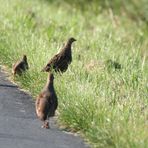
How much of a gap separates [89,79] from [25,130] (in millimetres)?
1955

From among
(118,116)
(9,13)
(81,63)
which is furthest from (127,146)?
(9,13)

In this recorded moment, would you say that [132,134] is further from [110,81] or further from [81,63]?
[81,63]

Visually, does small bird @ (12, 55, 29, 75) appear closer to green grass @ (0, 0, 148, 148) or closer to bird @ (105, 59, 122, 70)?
green grass @ (0, 0, 148, 148)

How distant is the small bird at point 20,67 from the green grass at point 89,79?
89mm

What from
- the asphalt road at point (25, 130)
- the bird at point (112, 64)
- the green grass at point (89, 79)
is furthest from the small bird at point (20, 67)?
the bird at point (112, 64)

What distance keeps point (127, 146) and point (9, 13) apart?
919cm

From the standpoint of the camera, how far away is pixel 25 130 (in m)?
8.96

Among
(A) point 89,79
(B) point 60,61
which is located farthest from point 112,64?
(A) point 89,79

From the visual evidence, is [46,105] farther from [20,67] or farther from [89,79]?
[20,67]

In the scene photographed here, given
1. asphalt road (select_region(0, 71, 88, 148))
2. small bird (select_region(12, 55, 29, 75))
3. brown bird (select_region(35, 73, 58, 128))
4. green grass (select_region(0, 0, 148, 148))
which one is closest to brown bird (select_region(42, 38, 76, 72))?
green grass (select_region(0, 0, 148, 148))

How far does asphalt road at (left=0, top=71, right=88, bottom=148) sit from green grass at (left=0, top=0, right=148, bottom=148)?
0.18 metres

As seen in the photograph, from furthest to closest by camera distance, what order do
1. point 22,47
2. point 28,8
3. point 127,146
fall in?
point 28,8 → point 22,47 → point 127,146

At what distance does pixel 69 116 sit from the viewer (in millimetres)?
9070

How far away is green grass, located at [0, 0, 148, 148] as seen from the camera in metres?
8.38
